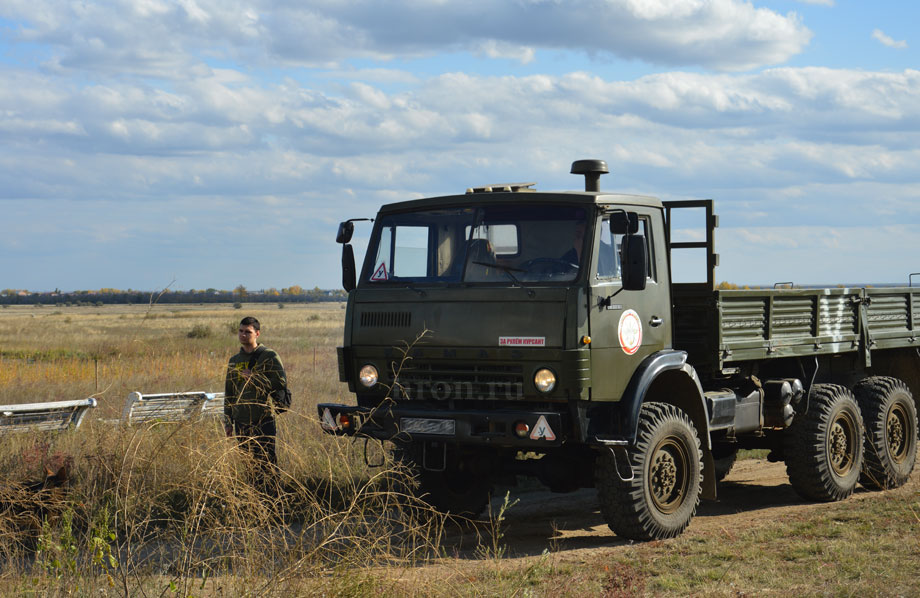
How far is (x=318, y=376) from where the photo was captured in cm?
2266

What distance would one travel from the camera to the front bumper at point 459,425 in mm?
7367

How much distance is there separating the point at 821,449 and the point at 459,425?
172 inches

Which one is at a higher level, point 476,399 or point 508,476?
point 476,399

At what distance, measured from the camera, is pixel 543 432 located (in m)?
7.36

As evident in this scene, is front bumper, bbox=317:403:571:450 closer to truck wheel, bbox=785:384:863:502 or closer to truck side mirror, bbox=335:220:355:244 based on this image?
truck side mirror, bbox=335:220:355:244

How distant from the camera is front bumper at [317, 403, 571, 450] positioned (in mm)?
7367

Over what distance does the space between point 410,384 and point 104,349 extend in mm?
29692

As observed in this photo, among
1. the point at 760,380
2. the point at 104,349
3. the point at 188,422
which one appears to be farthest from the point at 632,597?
the point at 104,349

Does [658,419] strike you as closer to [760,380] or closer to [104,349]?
[760,380]

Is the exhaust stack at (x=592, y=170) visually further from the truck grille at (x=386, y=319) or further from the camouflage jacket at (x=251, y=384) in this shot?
the camouflage jacket at (x=251, y=384)

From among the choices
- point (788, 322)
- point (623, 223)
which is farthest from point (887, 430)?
point (623, 223)

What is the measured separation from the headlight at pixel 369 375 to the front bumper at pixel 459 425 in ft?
0.86

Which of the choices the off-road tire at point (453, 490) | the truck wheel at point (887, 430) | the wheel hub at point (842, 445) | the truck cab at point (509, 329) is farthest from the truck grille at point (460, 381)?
the truck wheel at point (887, 430)

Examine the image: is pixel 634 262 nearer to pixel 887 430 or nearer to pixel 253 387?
pixel 253 387
